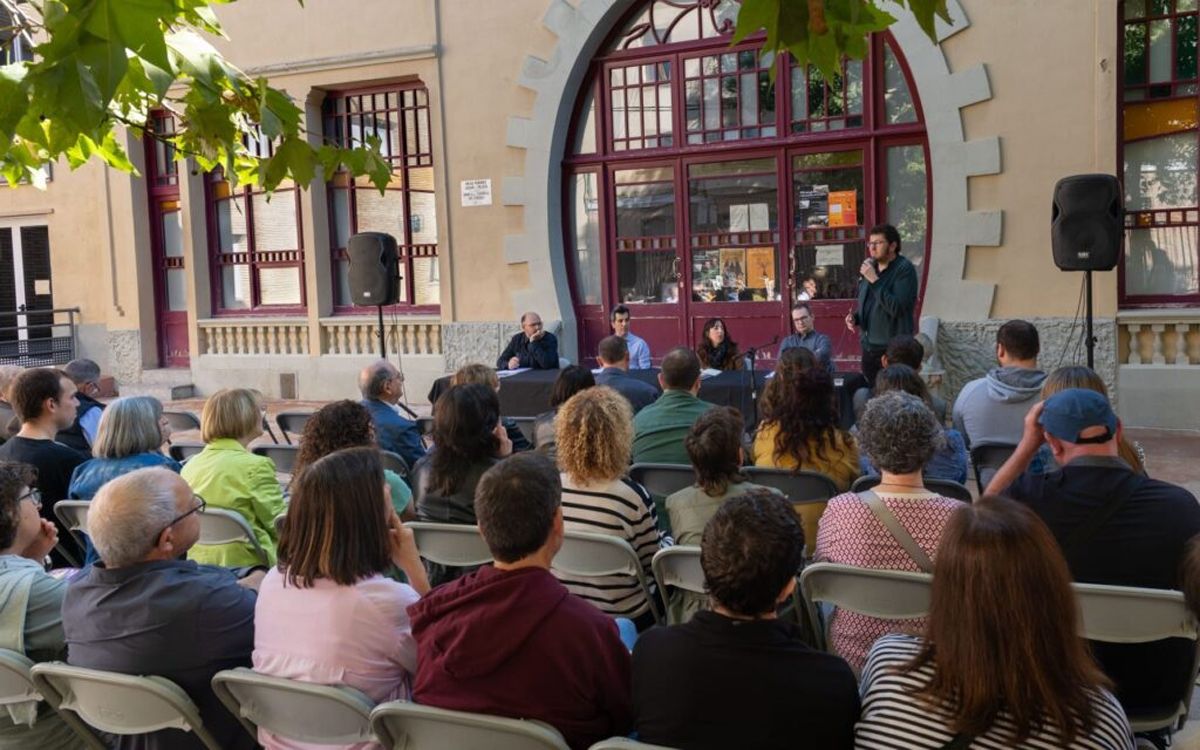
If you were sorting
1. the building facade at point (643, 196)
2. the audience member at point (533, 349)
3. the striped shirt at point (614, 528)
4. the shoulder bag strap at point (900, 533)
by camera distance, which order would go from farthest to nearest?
the audience member at point (533, 349) → the building facade at point (643, 196) → the striped shirt at point (614, 528) → the shoulder bag strap at point (900, 533)

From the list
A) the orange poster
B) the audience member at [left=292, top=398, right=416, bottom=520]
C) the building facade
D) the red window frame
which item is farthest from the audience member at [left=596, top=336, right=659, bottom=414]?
the red window frame

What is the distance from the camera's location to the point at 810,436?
4.04m

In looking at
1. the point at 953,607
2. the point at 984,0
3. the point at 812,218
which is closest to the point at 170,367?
the point at 812,218

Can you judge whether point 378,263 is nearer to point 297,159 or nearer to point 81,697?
point 297,159

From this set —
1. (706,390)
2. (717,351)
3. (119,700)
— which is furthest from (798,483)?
(717,351)

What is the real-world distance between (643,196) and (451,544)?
7665mm

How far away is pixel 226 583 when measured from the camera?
102 inches

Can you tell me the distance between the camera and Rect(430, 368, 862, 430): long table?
24.5ft

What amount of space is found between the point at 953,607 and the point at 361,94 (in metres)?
11.2

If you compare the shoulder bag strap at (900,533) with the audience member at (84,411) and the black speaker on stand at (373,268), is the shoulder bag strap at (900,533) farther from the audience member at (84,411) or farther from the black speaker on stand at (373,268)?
the black speaker on stand at (373,268)

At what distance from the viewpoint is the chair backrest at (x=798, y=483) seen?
12.3ft

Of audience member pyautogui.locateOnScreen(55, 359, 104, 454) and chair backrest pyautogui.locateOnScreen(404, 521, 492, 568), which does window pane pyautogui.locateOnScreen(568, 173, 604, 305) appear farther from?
chair backrest pyautogui.locateOnScreen(404, 521, 492, 568)

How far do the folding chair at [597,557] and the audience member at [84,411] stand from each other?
257 centimetres

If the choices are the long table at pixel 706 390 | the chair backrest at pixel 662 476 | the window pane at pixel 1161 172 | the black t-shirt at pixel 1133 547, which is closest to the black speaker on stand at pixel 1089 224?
the window pane at pixel 1161 172
